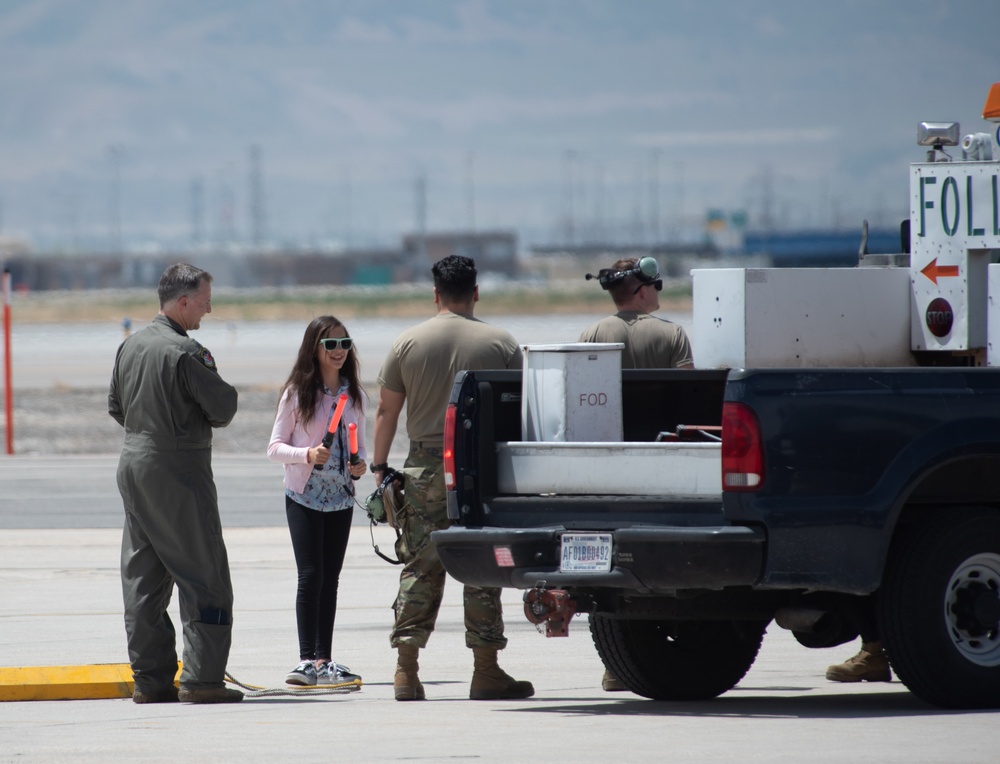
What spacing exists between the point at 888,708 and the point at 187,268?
3849mm

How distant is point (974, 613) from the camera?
736 cm

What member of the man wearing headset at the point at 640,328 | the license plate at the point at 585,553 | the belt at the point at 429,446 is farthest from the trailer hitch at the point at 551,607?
the man wearing headset at the point at 640,328

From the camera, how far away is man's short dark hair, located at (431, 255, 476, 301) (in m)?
8.40

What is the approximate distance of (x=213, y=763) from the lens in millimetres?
6484

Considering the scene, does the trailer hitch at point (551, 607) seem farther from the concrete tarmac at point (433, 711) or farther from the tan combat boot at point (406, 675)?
the tan combat boot at point (406, 675)

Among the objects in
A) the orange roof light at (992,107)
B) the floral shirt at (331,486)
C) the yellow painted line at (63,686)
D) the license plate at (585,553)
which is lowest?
the yellow painted line at (63,686)

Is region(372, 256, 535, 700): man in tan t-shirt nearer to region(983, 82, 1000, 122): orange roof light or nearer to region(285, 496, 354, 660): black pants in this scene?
region(285, 496, 354, 660): black pants

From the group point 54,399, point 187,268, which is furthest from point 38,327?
point 187,268

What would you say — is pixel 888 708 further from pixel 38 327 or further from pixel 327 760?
pixel 38 327

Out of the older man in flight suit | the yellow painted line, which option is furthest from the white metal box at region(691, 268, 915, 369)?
the yellow painted line

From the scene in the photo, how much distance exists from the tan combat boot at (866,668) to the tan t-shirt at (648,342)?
1742 millimetres

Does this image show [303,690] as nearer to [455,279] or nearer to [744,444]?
[455,279]

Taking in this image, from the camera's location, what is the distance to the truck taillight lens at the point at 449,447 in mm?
7695

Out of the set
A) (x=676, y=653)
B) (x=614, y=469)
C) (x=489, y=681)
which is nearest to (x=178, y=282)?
(x=614, y=469)
